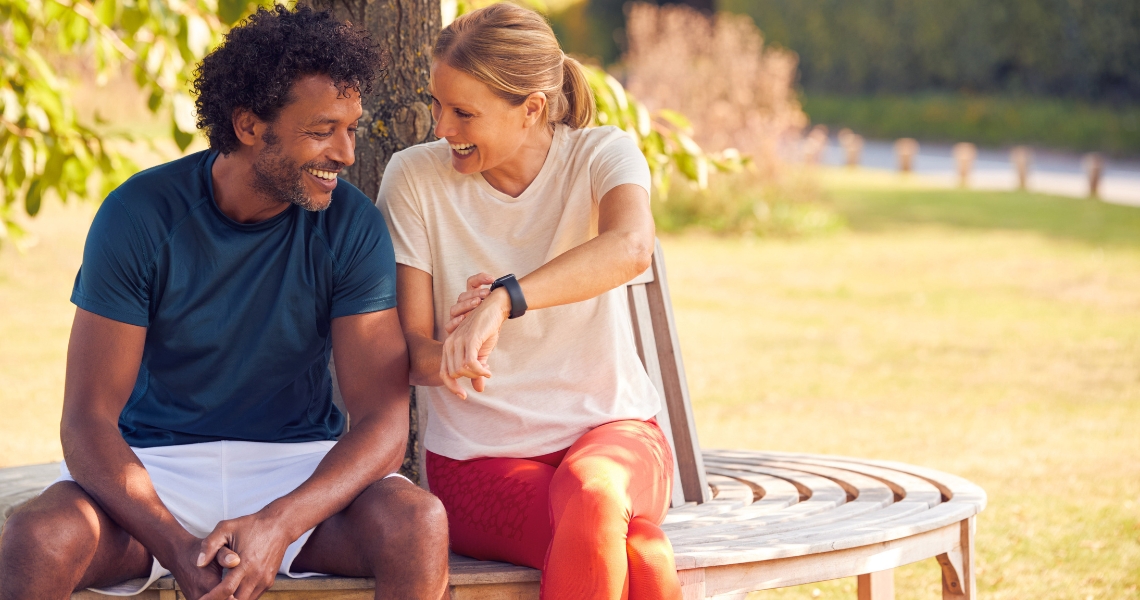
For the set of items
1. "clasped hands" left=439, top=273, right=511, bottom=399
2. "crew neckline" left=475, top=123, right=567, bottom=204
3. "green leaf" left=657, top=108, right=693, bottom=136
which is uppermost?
"green leaf" left=657, top=108, right=693, bottom=136

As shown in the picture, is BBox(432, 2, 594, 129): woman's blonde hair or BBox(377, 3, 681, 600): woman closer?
BBox(377, 3, 681, 600): woman

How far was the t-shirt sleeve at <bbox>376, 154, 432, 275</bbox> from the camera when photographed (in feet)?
A: 9.36

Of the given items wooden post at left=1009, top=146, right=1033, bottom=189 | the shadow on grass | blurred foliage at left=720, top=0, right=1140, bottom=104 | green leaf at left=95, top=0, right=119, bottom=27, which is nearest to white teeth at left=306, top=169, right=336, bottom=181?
green leaf at left=95, top=0, right=119, bottom=27

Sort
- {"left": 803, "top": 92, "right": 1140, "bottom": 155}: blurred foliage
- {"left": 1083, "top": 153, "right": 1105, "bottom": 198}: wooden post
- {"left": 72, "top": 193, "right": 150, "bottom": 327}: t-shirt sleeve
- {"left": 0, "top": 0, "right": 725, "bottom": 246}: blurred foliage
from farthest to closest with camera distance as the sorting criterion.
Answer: {"left": 803, "top": 92, "right": 1140, "bottom": 155}: blurred foliage
{"left": 1083, "top": 153, "right": 1105, "bottom": 198}: wooden post
{"left": 0, "top": 0, "right": 725, "bottom": 246}: blurred foliage
{"left": 72, "top": 193, "right": 150, "bottom": 327}: t-shirt sleeve

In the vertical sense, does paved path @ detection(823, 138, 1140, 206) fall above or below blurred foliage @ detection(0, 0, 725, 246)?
below

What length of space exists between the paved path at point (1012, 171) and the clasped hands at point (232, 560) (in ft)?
54.1

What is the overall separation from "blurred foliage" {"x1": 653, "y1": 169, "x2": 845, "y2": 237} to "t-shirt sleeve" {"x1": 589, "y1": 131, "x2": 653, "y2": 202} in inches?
465

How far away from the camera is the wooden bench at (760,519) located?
8.25 ft

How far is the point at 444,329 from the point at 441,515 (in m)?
0.60

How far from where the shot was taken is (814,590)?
4227mm

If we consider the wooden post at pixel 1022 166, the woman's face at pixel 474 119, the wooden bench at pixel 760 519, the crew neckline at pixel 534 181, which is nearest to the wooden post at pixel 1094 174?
the wooden post at pixel 1022 166

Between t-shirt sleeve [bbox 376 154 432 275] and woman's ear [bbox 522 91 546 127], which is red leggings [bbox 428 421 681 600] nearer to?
t-shirt sleeve [bbox 376 154 432 275]

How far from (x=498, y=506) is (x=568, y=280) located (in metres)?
0.53

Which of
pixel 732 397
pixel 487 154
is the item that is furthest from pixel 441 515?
pixel 732 397
